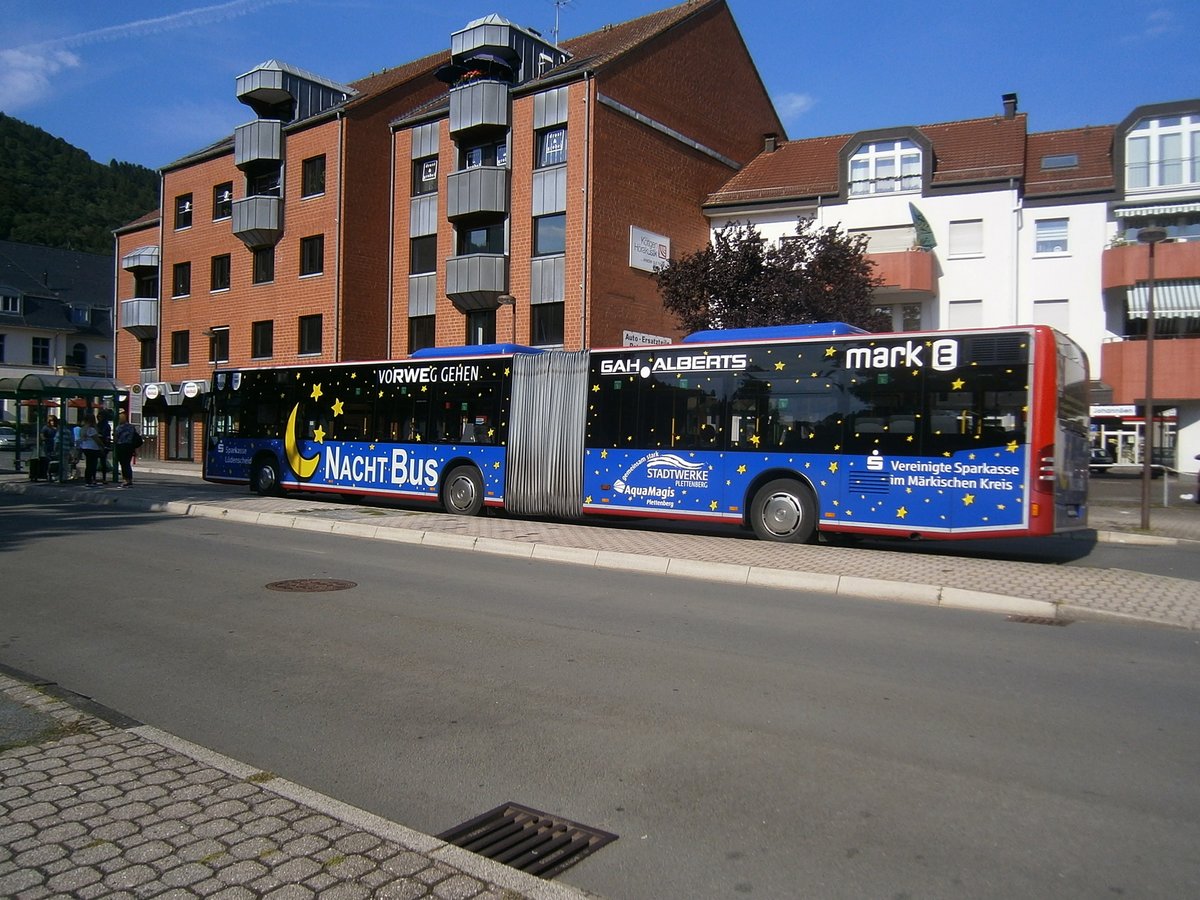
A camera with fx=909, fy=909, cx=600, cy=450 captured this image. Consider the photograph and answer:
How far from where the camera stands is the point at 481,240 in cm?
3120

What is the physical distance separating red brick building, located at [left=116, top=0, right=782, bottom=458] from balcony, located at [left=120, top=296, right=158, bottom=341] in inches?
4.2

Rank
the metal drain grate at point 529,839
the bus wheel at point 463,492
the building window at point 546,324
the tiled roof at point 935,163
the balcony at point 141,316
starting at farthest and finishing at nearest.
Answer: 1. the balcony at point 141,316
2. the tiled roof at point 935,163
3. the building window at point 546,324
4. the bus wheel at point 463,492
5. the metal drain grate at point 529,839

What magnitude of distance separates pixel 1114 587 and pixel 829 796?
24.4ft

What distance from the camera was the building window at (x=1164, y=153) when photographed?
30.8 meters

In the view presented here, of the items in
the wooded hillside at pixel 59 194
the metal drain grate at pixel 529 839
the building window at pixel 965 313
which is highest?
the wooded hillside at pixel 59 194

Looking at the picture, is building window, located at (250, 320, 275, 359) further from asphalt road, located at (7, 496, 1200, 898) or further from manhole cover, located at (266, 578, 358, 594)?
manhole cover, located at (266, 578, 358, 594)

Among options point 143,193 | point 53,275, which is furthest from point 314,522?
point 143,193

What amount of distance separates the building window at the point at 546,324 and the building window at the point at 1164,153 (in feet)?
65.7

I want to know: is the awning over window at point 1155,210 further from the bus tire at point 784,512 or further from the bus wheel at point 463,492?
the bus wheel at point 463,492

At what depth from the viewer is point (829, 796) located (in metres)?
4.29

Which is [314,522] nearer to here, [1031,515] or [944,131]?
[1031,515]

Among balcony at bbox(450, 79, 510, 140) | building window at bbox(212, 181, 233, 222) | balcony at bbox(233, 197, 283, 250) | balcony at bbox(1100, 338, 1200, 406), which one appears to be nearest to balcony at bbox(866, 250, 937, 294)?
balcony at bbox(1100, 338, 1200, 406)

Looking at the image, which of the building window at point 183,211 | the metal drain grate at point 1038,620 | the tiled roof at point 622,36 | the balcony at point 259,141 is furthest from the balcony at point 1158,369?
the building window at point 183,211

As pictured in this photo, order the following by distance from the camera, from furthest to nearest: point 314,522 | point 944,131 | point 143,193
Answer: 1. point 143,193
2. point 944,131
3. point 314,522
